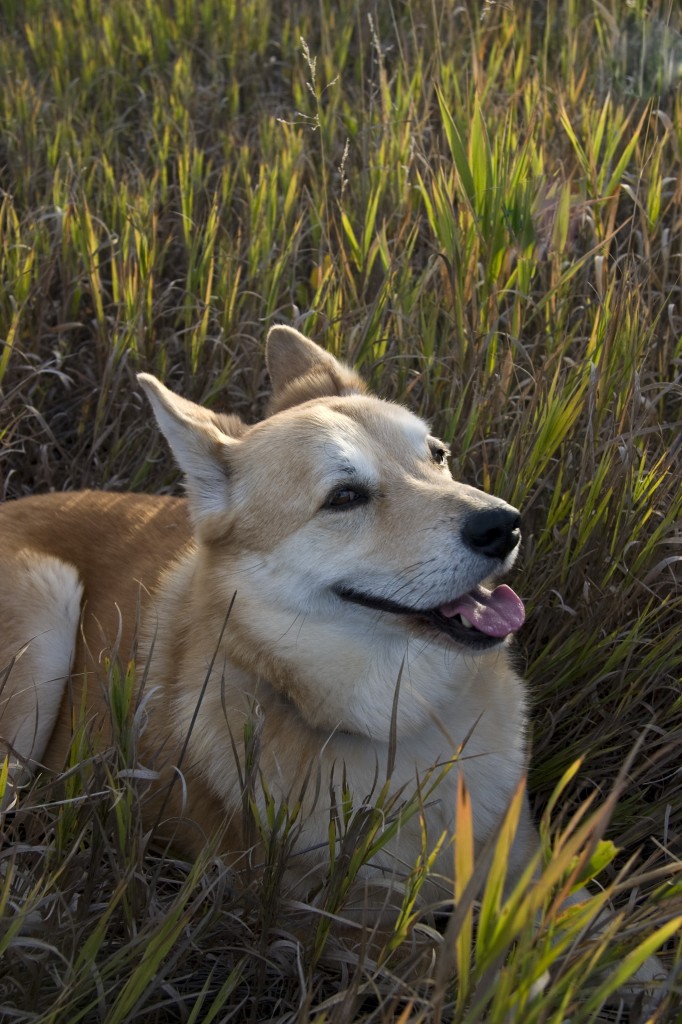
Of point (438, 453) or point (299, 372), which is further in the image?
point (299, 372)

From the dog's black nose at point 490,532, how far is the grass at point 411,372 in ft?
1.63

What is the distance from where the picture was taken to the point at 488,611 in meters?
2.16

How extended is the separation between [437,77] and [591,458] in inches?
80.4

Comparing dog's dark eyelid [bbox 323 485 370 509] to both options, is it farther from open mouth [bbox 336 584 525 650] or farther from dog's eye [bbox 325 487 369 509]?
open mouth [bbox 336 584 525 650]

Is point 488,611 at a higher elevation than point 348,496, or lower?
lower

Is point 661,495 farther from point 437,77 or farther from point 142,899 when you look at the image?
point 437,77

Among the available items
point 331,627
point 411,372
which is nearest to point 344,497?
point 331,627

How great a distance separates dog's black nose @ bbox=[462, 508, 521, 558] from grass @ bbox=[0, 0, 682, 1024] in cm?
50

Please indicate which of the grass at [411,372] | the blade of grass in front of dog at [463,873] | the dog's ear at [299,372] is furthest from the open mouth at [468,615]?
the blade of grass in front of dog at [463,873]

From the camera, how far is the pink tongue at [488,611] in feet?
6.98

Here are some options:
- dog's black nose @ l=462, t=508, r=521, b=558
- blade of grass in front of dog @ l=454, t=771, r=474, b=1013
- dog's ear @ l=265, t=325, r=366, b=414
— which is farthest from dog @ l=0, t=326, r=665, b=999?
blade of grass in front of dog @ l=454, t=771, r=474, b=1013

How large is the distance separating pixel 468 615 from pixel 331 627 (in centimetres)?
30

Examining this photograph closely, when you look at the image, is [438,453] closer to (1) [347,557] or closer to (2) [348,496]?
(2) [348,496]

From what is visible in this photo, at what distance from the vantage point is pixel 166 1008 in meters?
1.79
